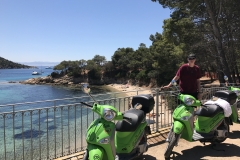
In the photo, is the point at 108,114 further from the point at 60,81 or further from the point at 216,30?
the point at 60,81

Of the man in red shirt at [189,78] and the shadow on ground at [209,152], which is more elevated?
the man in red shirt at [189,78]

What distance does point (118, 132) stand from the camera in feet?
11.5

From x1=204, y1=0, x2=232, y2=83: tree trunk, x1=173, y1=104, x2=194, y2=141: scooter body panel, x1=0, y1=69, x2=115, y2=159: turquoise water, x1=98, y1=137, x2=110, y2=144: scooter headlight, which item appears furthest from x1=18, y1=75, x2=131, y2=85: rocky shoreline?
x1=98, y1=137, x2=110, y2=144: scooter headlight

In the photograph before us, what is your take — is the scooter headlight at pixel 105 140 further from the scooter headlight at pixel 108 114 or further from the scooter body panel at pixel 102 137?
the scooter headlight at pixel 108 114

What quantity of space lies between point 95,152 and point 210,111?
269 centimetres

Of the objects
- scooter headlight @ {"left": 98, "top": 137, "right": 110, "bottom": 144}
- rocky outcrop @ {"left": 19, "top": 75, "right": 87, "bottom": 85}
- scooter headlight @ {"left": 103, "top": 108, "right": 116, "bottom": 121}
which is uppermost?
scooter headlight @ {"left": 103, "top": 108, "right": 116, "bottom": 121}

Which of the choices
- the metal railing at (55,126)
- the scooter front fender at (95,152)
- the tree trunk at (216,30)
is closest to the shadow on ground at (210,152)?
the metal railing at (55,126)

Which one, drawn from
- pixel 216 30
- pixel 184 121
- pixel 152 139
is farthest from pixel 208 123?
pixel 216 30

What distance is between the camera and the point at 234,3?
522 inches

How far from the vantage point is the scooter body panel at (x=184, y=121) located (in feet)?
12.5

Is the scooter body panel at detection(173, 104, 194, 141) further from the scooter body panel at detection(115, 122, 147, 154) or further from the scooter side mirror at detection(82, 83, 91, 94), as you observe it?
the scooter side mirror at detection(82, 83, 91, 94)

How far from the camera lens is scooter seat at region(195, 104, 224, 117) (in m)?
4.41

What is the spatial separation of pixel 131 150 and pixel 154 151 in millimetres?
1057

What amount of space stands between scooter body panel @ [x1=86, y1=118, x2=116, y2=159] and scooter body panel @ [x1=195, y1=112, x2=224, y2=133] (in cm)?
228
